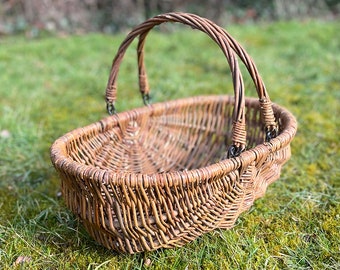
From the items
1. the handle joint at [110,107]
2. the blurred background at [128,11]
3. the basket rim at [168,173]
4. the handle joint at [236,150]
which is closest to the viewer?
the basket rim at [168,173]

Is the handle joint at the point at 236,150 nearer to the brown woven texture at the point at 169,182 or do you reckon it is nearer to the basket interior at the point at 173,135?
the brown woven texture at the point at 169,182

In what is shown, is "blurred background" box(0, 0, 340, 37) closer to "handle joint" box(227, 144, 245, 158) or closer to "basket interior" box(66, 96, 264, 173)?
"basket interior" box(66, 96, 264, 173)

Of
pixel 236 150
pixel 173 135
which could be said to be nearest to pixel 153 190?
pixel 236 150

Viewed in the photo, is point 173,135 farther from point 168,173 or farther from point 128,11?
point 128,11

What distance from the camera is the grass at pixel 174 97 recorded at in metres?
1.51

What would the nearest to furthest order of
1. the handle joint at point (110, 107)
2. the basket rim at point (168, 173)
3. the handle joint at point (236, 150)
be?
the basket rim at point (168, 173) → the handle joint at point (236, 150) → the handle joint at point (110, 107)

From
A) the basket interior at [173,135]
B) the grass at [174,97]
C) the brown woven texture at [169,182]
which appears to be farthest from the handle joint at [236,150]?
the basket interior at [173,135]

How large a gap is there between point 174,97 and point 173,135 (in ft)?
3.21

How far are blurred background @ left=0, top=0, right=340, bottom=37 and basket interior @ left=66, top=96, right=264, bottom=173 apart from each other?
3.96m

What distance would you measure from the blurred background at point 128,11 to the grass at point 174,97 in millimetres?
713

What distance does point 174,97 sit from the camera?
3066mm

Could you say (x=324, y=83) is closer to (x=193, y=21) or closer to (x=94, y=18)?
(x=193, y=21)

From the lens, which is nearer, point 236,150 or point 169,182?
point 169,182

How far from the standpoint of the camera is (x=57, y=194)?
195 cm
